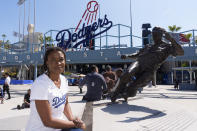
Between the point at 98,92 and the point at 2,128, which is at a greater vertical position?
the point at 98,92

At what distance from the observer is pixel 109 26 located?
66.0 feet

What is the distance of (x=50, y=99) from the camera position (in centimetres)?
135

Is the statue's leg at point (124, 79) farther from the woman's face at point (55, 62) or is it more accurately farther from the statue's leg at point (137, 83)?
the woman's face at point (55, 62)

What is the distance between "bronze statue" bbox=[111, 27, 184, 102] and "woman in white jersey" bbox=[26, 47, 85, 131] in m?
3.46

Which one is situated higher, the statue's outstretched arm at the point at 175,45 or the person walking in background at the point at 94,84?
the statue's outstretched arm at the point at 175,45

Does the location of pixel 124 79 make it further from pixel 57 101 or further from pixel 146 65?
pixel 57 101

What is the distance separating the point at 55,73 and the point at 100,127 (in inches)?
80.7

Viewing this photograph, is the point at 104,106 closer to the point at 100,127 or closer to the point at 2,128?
the point at 100,127

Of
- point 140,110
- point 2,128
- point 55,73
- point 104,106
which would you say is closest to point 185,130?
point 140,110

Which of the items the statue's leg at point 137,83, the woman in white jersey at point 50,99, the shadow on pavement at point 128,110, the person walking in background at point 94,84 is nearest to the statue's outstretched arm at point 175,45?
the statue's leg at point 137,83

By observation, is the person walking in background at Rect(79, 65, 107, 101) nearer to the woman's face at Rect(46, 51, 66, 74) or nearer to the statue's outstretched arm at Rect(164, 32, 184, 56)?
the statue's outstretched arm at Rect(164, 32, 184, 56)

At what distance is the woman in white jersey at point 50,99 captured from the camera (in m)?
1.27

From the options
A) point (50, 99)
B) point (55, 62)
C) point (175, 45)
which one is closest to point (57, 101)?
point (50, 99)

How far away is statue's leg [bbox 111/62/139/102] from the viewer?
477cm
